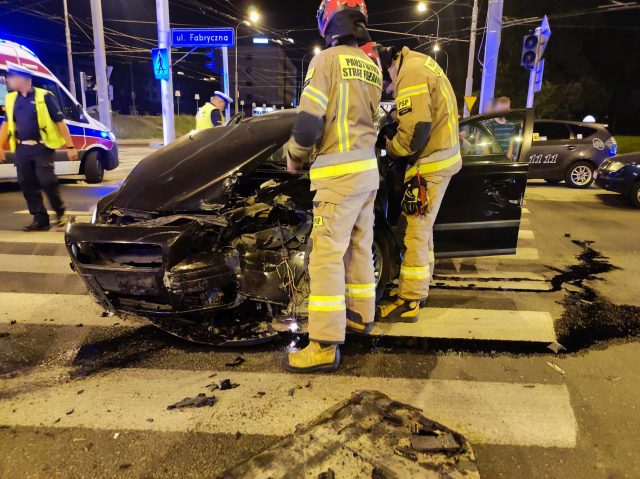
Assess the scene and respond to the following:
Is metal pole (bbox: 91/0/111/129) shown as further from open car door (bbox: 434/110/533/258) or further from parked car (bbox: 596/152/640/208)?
open car door (bbox: 434/110/533/258)

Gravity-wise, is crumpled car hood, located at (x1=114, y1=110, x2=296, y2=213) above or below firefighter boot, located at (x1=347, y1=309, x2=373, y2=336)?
above

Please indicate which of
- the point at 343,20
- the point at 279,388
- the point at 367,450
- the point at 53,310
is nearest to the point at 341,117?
the point at 343,20

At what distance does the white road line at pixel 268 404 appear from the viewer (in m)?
2.38

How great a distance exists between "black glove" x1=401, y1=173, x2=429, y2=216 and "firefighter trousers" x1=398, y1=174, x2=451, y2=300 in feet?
0.13

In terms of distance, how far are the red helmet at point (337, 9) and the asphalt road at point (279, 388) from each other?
81.7 inches

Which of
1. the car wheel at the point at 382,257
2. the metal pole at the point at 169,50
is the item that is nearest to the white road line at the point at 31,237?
the car wheel at the point at 382,257

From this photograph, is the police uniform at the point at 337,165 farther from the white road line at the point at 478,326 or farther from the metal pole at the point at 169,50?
the metal pole at the point at 169,50

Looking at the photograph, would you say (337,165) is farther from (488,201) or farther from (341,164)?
(488,201)

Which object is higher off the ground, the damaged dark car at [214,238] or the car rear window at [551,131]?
the car rear window at [551,131]

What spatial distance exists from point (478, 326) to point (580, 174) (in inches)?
382

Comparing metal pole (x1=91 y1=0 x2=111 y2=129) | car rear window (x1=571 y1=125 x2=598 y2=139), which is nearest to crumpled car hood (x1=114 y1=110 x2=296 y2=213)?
car rear window (x1=571 y1=125 x2=598 y2=139)

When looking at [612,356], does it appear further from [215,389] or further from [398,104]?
[215,389]

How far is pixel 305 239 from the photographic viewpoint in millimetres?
3238

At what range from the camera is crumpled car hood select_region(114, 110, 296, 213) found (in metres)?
3.17
